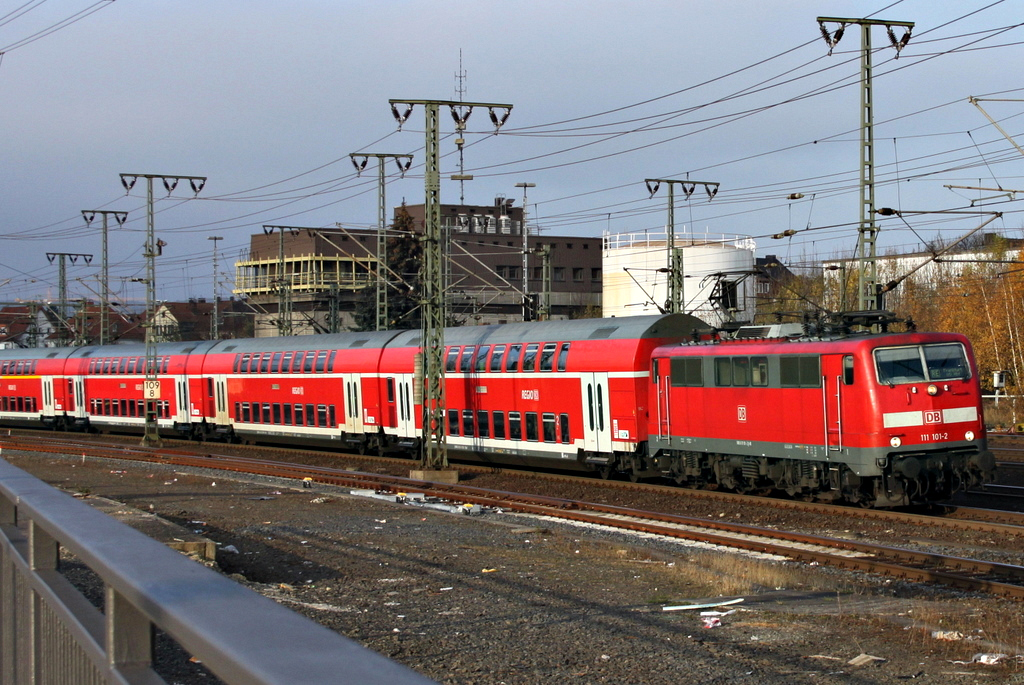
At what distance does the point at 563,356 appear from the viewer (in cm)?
2889

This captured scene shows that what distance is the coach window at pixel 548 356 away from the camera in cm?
2927

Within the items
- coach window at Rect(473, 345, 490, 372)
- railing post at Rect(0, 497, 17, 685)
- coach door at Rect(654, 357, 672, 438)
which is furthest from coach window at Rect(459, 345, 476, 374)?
railing post at Rect(0, 497, 17, 685)

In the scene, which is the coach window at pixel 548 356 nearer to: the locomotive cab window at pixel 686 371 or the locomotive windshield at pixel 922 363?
the locomotive cab window at pixel 686 371

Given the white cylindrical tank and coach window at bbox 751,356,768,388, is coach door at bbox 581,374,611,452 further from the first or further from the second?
the white cylindrical tank

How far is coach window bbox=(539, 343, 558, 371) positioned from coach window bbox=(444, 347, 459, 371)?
4321mm

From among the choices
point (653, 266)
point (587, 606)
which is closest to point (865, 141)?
point (587, 606)

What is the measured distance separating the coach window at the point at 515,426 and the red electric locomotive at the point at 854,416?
7516mm

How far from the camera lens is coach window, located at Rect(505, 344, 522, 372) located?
100ft

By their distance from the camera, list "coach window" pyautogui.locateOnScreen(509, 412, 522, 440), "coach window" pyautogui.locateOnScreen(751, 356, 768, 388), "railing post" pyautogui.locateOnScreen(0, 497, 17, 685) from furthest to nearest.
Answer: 1. "coach window" pyautogui.locateOnScreen(509, 412, 522, 440)
2. "coach window" pyautogui.locateOnScreen(751, 356, 768, 388)
3. "railing post" pyautogui.locateOnScreen(0, 497, 17, 685)

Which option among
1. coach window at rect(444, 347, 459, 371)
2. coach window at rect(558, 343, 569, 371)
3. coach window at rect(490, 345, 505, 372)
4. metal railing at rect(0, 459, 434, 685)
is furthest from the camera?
coach window at rect(444, 347, 459, 371)

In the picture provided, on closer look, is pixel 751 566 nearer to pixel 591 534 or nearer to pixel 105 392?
pixel 591 534

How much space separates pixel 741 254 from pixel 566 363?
164ft

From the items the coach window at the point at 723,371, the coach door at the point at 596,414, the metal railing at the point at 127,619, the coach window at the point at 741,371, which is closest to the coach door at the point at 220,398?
the coach door at the point at 596,414

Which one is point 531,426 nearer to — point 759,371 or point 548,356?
point 548,356
